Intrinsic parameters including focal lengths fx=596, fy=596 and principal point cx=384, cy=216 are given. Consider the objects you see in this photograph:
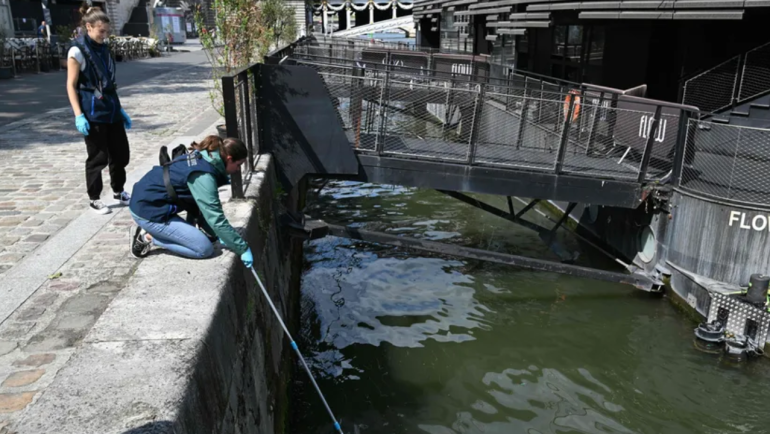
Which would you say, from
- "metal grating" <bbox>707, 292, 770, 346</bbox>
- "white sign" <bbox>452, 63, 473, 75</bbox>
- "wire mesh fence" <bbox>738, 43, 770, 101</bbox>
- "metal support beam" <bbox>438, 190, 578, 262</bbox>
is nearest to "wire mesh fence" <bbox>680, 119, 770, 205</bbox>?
"metal grating" <bbox>707, 292, 770, 346</bbox>

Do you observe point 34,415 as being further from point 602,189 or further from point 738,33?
point 738,33

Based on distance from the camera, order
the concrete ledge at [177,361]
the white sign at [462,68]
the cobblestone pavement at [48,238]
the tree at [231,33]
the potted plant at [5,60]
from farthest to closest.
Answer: the potted plant at [5,60]
the white sign at [462,68]
the tree at [231,33]
the cobblestone pavement at [48,238]
the concrete ledge at [177,361]

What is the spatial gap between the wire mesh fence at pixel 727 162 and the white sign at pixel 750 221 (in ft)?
0.59

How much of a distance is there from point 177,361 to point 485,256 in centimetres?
619

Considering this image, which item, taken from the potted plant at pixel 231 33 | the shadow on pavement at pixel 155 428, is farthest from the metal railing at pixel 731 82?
the shadow on pavement at pixel 155 428

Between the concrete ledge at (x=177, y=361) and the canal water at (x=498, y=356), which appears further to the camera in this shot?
the canal water at (x=498, y=356)

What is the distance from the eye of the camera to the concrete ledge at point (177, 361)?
2.75m

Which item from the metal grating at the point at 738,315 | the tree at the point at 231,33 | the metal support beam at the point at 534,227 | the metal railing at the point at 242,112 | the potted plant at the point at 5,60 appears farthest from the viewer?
the potted plant at the point at 5,60

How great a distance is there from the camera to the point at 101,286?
4.79 m

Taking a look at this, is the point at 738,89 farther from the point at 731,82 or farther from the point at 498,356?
the point at 498,356

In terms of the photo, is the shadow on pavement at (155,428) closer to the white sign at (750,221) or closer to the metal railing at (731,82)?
the white sign at (750,221)

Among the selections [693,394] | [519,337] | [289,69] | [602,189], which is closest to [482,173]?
[602,189]

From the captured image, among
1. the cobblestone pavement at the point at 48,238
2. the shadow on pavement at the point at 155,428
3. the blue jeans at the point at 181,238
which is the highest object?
the blue jeans at the point at 181,238

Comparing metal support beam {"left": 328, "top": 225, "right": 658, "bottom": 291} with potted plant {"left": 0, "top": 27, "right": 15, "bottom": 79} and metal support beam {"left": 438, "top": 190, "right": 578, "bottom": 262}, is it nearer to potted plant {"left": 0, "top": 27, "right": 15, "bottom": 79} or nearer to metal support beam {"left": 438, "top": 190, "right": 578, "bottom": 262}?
metal support beam {"left": 438, "top": 190, "right": 578, "bottom": 262}
